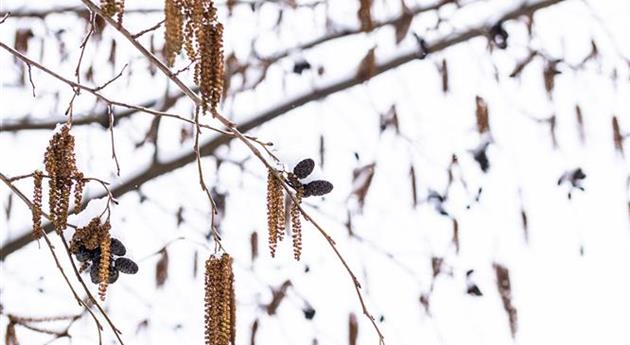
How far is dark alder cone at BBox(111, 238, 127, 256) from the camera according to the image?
1458 millimetres

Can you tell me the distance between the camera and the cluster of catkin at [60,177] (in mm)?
1088

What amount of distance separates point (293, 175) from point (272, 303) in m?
1.40

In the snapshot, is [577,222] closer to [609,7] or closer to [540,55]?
[540,55]

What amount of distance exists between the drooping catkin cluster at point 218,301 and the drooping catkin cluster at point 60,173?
173 mm

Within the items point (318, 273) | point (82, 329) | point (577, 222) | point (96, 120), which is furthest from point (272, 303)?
point (577, 222)

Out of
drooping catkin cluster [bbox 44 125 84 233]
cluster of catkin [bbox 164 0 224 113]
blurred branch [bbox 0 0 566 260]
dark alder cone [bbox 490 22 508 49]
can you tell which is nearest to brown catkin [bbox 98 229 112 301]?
drooping catkin cluster [bbox 44 125 84 233]

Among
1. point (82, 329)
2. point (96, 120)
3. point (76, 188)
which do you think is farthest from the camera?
point (96, 120)

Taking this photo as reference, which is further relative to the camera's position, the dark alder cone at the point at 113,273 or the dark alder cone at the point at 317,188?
the dark alder cone at the point at 113,273

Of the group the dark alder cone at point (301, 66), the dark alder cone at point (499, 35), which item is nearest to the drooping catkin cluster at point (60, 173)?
the dark alder cone at point (301, 66)

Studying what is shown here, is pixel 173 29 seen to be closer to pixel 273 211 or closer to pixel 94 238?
pixel 273 211

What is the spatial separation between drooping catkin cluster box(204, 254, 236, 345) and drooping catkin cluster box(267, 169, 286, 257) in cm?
7

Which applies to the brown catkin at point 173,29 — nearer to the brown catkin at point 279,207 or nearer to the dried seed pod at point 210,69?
the dried seed pod at point 210,69

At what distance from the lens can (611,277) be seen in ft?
10.1

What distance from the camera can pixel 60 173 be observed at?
3.64 feet
